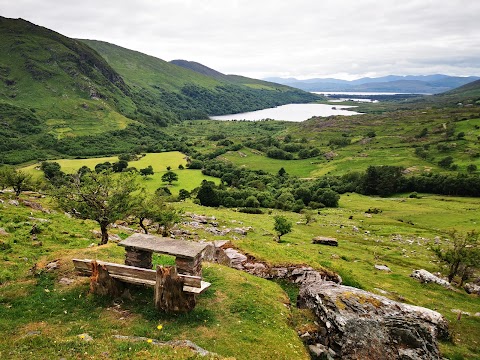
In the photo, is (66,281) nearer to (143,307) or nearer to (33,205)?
(143,307)

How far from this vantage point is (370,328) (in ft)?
61.3

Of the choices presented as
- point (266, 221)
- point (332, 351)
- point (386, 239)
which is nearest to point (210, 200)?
point (266, 221)

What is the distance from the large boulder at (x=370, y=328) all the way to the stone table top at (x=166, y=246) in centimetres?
832

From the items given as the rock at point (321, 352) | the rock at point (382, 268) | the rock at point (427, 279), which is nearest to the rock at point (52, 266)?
the rock at point (321, 352)

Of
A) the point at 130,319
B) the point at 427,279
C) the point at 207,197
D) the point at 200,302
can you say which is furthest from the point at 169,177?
the point at 130,319

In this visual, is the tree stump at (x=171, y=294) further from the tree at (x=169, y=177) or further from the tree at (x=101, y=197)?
the tree at (x=169, y=177)

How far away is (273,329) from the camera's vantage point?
57.8 feet

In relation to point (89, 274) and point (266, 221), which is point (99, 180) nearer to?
point (89, 274)

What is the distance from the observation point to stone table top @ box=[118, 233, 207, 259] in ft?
63.0

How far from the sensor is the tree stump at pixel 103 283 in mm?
19125

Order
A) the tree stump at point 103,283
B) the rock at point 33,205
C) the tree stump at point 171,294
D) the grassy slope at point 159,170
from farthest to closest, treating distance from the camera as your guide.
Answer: the grassy slope at point 159,170
the rock at point 33,205
the tree stump at point 103,283
the tree stump at point 171,294

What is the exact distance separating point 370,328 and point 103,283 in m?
15.1

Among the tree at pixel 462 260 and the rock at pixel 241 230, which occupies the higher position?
the tree at pixel 462 260

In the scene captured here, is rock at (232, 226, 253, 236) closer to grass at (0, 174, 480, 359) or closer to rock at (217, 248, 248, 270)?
grass at (0, 174, 480, 359)
